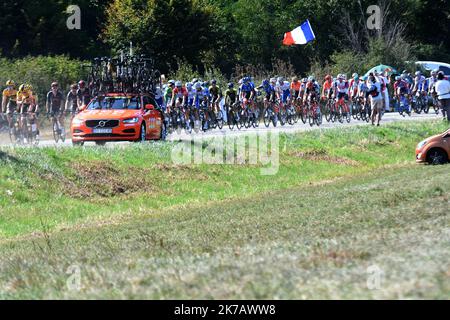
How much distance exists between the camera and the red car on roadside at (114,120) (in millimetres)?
30469

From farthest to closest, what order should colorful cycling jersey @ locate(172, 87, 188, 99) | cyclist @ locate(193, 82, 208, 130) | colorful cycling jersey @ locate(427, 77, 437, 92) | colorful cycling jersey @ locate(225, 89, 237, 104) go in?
colorful cycling jersey @ locate(427, 77, 437, 92) < colorful cycling jersey @ locate(225, 89, 237, 104) < cyclist @ locate(193, 82, 208, 130) < colorful cycling jersey @ locate(172, 87, 188, 99)

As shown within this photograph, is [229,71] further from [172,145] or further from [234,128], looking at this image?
[172,145]

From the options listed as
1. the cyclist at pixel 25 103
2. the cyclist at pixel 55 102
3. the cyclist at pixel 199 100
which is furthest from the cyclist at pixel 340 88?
the cyclist at pixel 25 103

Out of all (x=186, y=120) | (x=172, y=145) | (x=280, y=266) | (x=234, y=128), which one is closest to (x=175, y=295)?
(x=280, y=266)

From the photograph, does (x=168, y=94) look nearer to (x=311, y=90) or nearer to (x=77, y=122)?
(x=311, y=90)

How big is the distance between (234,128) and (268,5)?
3250cm

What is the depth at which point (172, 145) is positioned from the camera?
30.2 meters

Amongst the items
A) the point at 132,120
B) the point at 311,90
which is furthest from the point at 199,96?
the point at 132,120

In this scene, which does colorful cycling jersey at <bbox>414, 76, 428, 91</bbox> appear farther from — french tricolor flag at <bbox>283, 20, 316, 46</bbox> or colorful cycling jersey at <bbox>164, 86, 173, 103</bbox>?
colorful cycling jersey at <bbox>164, 86, 173, 103</bbox>

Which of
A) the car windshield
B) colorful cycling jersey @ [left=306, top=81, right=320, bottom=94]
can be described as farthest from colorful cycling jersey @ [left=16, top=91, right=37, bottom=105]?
colorful cycling jersey @ [left=306, top=81, right=320, bottom=94]

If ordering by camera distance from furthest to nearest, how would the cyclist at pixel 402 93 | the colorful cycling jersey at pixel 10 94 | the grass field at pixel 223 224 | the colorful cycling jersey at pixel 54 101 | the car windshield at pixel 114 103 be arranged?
the cyclist at pixel 402 93 < the colorful cycling jersey at pixel 10 94 < the colorful cycling jersey at pixel 54 101 < the car windshield at pixel 114 103 < the grass field at pixel 223 224

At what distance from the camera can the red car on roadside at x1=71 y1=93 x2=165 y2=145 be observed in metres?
30.5

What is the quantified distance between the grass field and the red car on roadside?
139 centimetres

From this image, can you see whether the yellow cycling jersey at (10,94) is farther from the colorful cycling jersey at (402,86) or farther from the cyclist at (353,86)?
the colorful cycling jersey at (402,86)
